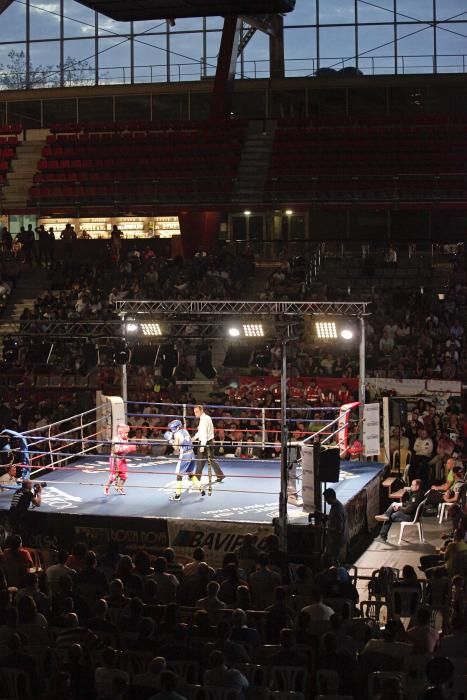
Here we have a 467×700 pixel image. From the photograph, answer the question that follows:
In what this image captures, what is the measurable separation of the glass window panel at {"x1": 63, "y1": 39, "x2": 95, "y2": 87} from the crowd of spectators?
24.5 m

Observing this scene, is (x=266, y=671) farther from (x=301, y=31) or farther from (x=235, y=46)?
(x=301, y=31)

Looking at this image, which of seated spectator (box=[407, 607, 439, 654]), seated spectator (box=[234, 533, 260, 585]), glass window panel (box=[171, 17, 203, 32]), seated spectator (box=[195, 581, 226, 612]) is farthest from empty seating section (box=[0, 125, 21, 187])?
seated spectator (box=[407, 607, 439, 654])

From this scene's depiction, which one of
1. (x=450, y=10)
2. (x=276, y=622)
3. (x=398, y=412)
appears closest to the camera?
(x=276, y=622)

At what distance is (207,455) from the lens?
16.2m

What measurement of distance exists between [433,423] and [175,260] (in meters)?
9.83

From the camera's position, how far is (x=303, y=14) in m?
32.3

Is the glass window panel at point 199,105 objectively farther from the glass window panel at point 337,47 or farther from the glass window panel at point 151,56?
the glass window panel at point 337,47

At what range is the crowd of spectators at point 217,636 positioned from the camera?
298 inches

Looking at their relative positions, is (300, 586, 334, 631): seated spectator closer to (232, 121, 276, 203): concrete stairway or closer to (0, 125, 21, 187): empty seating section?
(232, 121, 276, 203): concrete stairway

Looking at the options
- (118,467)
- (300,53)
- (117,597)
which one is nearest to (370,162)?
(300,53)

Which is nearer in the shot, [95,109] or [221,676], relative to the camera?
[221,676]

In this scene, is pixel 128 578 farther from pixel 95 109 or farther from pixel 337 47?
pixel 95 109

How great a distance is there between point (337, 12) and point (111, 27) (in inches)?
266

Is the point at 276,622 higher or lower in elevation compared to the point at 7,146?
lower
